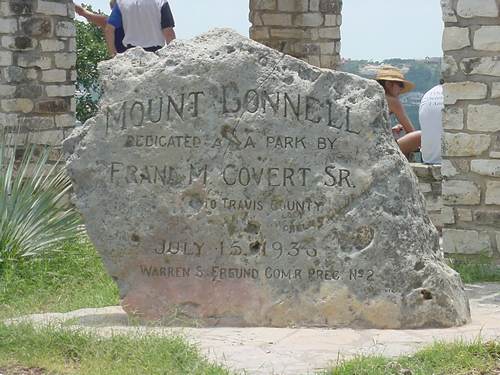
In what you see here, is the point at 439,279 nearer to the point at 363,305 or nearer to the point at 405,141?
the point at 363,305

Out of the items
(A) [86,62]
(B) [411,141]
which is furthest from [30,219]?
(A) [86,62]

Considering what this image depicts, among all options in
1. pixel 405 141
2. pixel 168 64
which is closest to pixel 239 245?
pixel 168 64

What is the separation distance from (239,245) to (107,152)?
2.82ft

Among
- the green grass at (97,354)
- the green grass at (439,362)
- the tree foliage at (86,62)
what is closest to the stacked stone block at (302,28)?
the tree foliage at (86,62)

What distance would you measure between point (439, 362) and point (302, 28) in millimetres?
10428

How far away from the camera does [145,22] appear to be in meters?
9.70

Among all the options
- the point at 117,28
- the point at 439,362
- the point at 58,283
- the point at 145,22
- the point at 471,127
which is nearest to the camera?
the point at 439,362

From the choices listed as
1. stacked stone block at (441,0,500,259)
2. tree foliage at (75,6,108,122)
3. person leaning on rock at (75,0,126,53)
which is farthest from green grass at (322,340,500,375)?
tree foliage at (75,6,108,122)

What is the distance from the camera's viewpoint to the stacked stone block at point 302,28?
15273 mm

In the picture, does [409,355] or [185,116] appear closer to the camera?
[409,355]

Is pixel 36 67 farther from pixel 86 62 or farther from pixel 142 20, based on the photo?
pixel 86 62

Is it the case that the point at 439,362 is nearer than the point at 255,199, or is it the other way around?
the point at 439,362

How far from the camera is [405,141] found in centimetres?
1083

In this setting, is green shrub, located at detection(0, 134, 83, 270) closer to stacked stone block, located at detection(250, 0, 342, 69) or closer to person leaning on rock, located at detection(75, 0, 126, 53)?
person leaning on rock, located at detection(75, 0, 126, 53)
